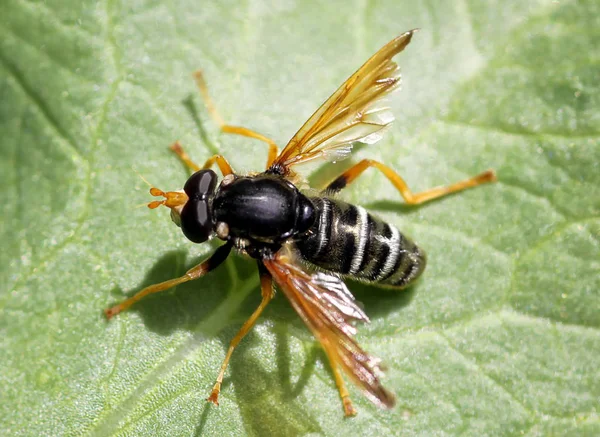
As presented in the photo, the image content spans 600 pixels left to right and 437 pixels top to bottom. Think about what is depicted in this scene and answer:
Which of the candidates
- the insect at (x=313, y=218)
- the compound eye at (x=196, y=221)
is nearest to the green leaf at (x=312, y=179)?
the insect at (x=313, y=218)

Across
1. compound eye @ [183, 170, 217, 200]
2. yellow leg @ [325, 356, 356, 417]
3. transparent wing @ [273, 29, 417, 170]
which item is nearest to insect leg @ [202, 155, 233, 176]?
compound eye @ [183, 170, 217, 200]

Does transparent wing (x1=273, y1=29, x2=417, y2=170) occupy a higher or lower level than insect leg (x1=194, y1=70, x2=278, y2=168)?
lower

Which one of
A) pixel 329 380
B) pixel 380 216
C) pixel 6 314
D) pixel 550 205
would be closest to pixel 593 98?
pixel 550 205

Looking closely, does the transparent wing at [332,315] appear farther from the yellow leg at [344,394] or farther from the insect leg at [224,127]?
the insect leg at [224,127]

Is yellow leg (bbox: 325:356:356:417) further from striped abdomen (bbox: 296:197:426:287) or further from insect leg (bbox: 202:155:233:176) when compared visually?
insect leg (bbox: 202:155:233:176)

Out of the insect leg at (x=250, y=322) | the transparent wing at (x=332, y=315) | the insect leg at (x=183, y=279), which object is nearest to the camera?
the transparent wing at (x=332, y=315)

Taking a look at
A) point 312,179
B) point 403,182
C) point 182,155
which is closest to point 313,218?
point 312,179
